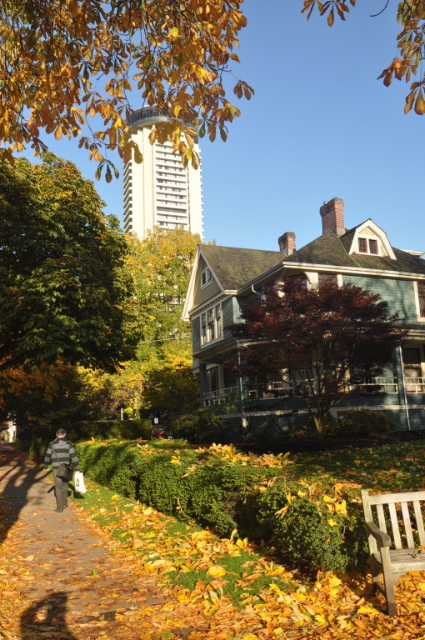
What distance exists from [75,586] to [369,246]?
2507cm

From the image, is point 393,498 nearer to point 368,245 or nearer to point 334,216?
point 368,245

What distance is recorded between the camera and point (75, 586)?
6578 mm

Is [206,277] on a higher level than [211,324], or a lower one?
higher

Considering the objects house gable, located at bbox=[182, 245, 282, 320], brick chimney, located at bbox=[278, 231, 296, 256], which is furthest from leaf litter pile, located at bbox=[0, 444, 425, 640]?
brick chimney, located at bbox=[278, 231, 296, 256]

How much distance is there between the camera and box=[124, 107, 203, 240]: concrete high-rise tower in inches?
6043

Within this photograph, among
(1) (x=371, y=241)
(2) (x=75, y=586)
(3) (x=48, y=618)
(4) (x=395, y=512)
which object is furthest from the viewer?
(1) (x=371, y=241)

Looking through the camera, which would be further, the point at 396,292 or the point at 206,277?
the point at 206,277

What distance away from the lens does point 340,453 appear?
1591 centimetres

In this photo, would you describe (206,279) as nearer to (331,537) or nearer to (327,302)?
(327,302)

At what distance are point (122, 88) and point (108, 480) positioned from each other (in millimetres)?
10573

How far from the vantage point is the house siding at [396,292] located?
87.4 ft

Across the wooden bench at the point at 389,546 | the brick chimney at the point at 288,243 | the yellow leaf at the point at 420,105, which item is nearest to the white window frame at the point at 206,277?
the brick chimney at the point at 288,243

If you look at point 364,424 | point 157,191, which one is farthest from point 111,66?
point 157,191

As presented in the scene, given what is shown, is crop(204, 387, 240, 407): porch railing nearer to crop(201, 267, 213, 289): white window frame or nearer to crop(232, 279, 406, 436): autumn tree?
crop(201, 267, 213, 289): white window frame
